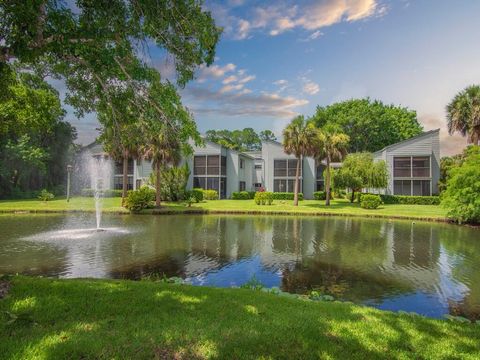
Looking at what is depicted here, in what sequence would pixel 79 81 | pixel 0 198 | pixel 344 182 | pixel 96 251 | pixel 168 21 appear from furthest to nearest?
pixel 0 198, pixel 344 182, pixel 96 251, pixel 79 81, pixel 168 21

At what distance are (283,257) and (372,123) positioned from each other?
52680mm

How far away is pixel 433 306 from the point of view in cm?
832

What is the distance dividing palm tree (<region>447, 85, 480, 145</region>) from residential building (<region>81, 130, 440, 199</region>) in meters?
5.55

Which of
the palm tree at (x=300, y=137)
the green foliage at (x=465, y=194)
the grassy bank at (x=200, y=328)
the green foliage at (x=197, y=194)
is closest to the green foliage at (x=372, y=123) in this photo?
the palm tree at (x=300, y=137)

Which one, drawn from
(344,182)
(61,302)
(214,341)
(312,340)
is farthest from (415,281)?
(344,182)

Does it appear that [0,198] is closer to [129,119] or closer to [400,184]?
[129,119]

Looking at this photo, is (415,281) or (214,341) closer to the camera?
(214,341)

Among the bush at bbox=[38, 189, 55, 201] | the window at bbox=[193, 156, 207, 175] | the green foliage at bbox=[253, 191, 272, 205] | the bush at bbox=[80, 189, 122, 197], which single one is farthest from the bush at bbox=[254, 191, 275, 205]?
the bush at bbox=[38, 189, 55, 201]

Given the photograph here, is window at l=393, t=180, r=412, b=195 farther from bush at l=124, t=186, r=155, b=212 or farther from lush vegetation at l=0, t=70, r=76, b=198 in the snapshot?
lush vegetation at l=0, t=70, r=76, b=198

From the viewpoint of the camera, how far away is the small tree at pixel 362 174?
124ft

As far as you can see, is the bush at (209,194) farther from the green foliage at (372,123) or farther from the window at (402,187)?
the green foliage at (372,123)

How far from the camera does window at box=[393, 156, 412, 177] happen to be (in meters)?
42.3

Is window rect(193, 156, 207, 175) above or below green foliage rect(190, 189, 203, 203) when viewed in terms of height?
above

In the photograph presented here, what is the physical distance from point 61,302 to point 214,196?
38022mm
